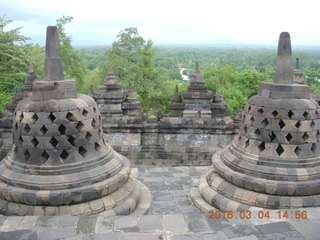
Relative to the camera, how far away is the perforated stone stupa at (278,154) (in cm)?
463

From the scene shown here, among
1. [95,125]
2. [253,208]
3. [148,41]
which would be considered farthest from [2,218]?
[148,41]

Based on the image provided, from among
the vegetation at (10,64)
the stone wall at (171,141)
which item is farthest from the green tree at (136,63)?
the stone wall at (171,141)

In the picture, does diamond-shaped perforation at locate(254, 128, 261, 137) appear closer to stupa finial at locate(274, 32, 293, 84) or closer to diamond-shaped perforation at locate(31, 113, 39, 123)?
stupa finial at locate(274, 32, 293, 84)

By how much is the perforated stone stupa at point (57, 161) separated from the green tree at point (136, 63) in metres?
25.1

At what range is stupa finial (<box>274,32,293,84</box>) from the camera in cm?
498

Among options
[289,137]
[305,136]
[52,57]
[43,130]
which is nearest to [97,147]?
[43,130]

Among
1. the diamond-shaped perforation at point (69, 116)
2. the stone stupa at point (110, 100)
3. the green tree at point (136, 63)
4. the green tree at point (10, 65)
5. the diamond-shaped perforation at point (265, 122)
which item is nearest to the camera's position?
the diamond-shaped perforation at point (69, 116)

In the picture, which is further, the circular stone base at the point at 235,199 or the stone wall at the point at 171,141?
the stone wall at the point at 171,141

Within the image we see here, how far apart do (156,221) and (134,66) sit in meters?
27.1

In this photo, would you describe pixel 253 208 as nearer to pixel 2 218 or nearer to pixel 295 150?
pixel 295 150

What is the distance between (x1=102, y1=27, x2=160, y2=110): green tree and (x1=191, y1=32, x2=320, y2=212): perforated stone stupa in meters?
24.8

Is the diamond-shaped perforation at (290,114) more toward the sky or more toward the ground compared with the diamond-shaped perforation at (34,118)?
more toward the sky

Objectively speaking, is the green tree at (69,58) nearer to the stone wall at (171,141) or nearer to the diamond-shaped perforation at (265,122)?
the stone wall at (171,141)
